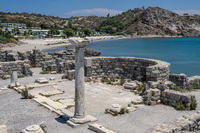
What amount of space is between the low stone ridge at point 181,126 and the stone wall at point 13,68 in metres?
11.3

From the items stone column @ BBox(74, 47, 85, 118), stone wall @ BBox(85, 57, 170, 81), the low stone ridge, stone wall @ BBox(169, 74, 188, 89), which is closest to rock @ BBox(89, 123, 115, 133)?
stone column @ BBox(74, 47, 85, 118)

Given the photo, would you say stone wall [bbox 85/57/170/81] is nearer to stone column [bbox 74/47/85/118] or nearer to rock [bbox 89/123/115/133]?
stone column [bbox 74/47/85/118]

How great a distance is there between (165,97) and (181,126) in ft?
10.4

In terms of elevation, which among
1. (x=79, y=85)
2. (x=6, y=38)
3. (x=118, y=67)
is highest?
(x=6, y=38)

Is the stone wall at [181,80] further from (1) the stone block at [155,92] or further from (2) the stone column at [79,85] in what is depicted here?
(2) the stone column at [79,85]

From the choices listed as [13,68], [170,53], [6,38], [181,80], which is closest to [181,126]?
[181,80]

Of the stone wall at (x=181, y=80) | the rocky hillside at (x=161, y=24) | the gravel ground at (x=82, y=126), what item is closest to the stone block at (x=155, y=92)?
the gravel ground at (x=82, y=126)

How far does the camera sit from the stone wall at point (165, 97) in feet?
30.5

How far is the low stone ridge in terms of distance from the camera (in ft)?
21.1

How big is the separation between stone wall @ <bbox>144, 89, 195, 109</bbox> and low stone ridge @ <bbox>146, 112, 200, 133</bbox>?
5.67 feet

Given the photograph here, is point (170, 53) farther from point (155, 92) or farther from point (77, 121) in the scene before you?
point (77, 121)

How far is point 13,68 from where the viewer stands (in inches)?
625

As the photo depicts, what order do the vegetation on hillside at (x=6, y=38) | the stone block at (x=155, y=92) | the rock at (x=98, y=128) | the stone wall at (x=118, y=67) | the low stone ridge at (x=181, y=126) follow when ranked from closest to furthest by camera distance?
the low stone ridge at (x=181, y=126) → the rock at (x=98, y=128) → the stone block at (x=155, y=92) → the stone wall at (x=118, y=67) → the vegetation on hillside at (x=6, y=38)

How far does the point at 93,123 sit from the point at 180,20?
128 meters
